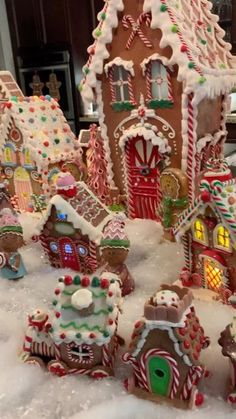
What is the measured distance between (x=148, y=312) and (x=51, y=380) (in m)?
0.47

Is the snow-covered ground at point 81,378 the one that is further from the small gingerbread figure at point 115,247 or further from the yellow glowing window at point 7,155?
the yellow glowing window at point 7,155

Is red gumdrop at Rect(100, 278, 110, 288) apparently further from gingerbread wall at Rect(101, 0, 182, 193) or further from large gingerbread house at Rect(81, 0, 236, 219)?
gingerbread wall at Rect(101, 0, 182, 193)

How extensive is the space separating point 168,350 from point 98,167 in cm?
163

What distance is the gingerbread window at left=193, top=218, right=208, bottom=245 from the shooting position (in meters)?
1.71

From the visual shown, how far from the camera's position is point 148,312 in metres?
1.20

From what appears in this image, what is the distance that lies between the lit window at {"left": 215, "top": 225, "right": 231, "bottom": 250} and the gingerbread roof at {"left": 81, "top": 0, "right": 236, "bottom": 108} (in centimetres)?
76

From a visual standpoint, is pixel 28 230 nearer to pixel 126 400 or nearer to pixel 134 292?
pixel 134 292

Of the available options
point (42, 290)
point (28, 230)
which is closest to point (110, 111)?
point (28, 230)

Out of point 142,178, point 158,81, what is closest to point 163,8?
point 158,81

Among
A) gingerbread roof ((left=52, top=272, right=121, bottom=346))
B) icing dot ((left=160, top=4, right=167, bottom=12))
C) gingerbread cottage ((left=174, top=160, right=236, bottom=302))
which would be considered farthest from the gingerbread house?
icing dot ((left=160, top=4, right=167, bottom=12))

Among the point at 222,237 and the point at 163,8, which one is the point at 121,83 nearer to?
the point at 163,8

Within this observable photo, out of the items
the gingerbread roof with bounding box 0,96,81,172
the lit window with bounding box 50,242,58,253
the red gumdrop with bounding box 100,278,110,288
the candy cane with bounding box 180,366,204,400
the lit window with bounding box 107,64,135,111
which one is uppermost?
the lit window with bounding box 107,64,135,111

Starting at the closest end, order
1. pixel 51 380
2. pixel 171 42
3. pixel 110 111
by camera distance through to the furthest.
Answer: pixel 51 380, pixel 171 42, pixel 110 111

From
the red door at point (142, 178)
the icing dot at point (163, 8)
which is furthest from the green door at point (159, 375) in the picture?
the icing dot at point (163, 8)
